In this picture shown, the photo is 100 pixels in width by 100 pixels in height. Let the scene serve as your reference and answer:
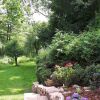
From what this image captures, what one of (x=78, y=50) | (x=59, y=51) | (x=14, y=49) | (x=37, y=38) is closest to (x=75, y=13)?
(x=37, y=38)

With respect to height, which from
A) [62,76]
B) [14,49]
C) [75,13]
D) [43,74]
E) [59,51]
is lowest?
[14,49]

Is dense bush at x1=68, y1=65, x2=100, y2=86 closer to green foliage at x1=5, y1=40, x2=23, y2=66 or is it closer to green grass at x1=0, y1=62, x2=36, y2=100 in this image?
green grass at x1=0, y1=62, x2=36, y2=100

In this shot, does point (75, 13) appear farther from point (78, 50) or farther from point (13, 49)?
point (13, 49)

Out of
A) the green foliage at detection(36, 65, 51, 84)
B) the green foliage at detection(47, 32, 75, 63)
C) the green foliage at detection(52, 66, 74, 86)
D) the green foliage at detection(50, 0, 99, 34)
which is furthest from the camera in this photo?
the green foliage at detection(50, 0, 99, 34)

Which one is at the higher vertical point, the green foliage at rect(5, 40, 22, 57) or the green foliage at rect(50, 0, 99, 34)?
the green foliage at rect(50, 0, 99, 34)

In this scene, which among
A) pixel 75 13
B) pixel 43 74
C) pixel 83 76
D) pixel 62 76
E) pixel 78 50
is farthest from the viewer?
pixel 75 13

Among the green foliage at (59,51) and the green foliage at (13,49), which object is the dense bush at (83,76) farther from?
the green foliage at (13,49)

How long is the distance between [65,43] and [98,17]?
4585 mm

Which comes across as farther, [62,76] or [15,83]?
[15,83]

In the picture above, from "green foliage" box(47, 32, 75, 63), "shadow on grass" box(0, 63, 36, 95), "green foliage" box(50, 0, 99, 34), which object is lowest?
"shadow on grass" box(0, 63, 36, 95)

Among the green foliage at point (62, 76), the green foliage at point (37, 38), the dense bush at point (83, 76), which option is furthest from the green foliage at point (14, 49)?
the dense bush at point (83, 76)

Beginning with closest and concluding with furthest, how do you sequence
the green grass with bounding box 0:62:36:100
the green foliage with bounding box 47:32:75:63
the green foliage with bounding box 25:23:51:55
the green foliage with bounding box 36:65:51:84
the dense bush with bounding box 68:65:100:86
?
the dense bush with bounding box 68:65:100:86, the green foliage with bounding box 36:65:51:84, the green foliage with bounding box 47:32:75:63, the green grass with bounding box 0:62:36:100, the green foliage with bounding box 25:23:51:55

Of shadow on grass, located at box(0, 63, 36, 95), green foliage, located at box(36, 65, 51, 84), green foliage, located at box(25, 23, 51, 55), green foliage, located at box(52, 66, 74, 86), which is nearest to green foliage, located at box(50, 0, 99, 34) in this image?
green foliage, located at box(25, 23, 51, 55)

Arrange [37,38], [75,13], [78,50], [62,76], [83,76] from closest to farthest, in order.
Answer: [83,76] → [62,76] → [78,50] → [75,13] → [37,38]
